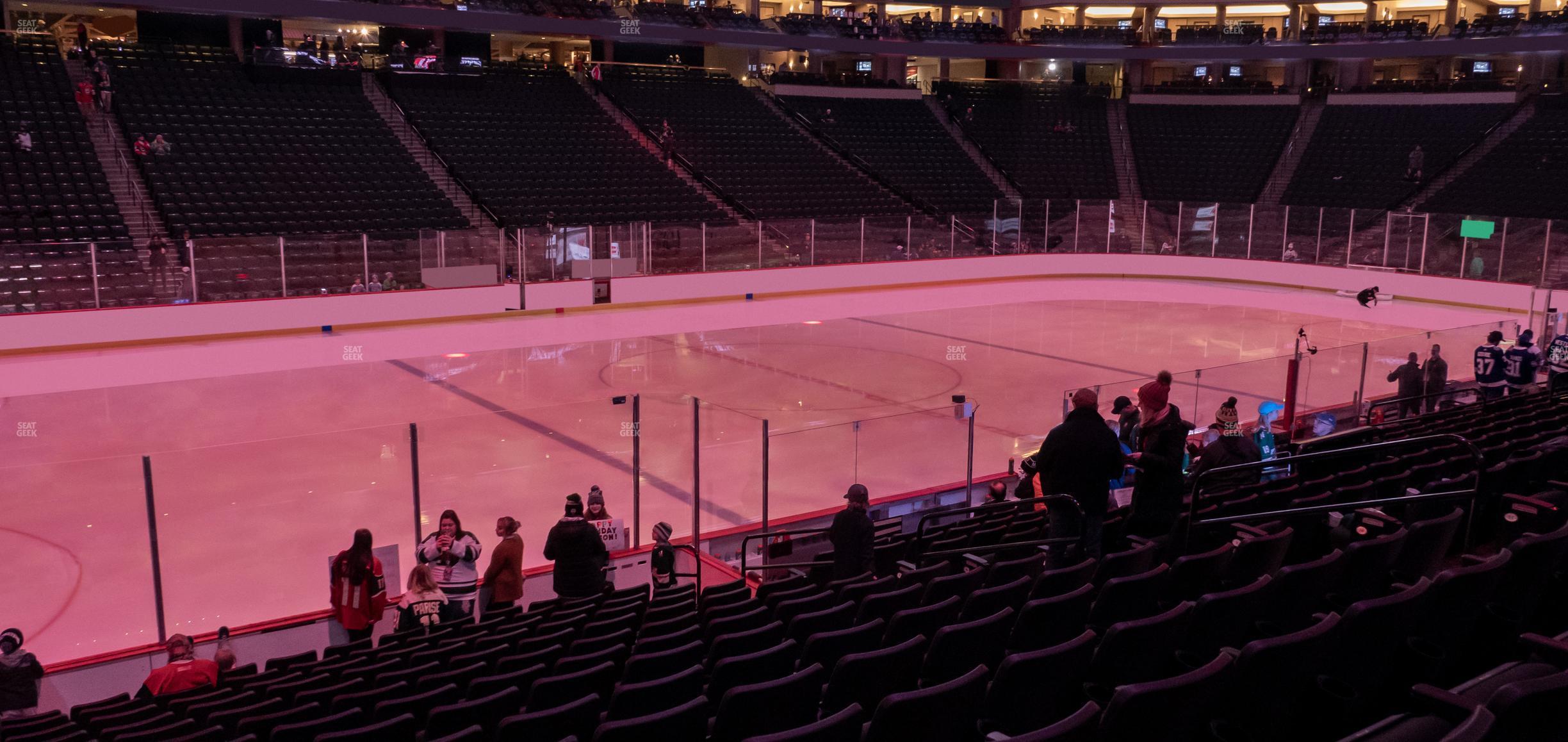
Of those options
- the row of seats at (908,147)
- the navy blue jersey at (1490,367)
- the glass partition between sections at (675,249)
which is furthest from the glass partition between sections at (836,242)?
the navy blue jersey at (1490,367)

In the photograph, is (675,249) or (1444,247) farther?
(1444,247)

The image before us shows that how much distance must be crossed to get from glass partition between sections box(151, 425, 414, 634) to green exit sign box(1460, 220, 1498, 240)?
92.9ft

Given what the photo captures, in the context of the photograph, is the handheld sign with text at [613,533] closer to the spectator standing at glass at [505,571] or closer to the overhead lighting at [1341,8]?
the spectator standing at glass at [505,571]

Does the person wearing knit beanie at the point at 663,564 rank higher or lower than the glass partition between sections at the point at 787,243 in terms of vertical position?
lower

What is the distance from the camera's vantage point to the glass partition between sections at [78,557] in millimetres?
8055

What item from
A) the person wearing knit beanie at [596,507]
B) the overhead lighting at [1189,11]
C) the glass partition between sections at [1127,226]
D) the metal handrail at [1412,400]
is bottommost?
the person wearing knit beanie at [596,507]

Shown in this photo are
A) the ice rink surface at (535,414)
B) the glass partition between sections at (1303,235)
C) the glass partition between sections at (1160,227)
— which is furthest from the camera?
the glass partition between sections at (1160,227)

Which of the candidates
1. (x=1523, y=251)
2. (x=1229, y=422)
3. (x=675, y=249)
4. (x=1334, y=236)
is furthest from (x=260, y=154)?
(x=1523, y=251)

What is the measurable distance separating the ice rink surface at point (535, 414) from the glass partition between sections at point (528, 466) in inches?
1.0

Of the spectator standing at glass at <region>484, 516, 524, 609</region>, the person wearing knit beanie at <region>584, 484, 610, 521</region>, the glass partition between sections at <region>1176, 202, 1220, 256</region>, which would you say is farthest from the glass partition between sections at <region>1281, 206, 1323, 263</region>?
the spectator standing at glass at <region>484, 516, 524, 609</region>

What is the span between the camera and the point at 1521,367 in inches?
548

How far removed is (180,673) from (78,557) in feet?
8.30

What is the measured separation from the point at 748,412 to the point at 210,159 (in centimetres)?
1721

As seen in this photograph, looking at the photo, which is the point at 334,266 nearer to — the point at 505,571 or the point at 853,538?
the point at 505,571
